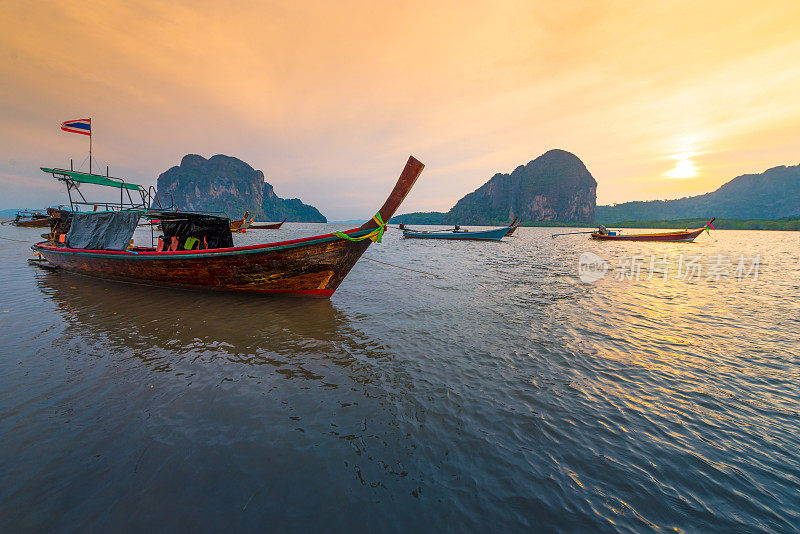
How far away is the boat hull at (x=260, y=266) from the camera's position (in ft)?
26.5

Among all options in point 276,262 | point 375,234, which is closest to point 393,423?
point 375,234

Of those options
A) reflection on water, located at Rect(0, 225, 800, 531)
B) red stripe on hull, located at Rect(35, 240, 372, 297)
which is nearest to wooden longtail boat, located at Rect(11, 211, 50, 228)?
red stripe on hull, located at Rect(35, 240, 372, 297)

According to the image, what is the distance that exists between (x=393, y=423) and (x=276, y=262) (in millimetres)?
6236

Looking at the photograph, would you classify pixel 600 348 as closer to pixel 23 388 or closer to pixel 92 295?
pixel 23 388

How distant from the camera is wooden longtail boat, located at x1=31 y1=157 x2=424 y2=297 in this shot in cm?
779

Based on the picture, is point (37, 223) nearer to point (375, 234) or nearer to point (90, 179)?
Answer: point (90, 179)

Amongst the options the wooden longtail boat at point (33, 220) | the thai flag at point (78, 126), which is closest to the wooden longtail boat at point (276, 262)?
the thai flag at point (78, 126)

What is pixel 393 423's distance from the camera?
3707 millimetres

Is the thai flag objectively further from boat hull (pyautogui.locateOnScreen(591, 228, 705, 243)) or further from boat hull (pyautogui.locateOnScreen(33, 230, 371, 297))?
boat hull (pyautogui.locateOnScreen(591, 228, 705, 243))

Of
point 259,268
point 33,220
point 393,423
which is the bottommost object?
point 393,423

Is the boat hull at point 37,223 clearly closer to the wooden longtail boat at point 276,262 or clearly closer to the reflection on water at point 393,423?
the wooden longtail boat at point 276,262

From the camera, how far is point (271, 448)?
3.22m

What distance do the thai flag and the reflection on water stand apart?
36.7ft

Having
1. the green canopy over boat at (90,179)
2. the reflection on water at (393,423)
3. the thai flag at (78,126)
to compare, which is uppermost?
the thai flag at (78,126)
